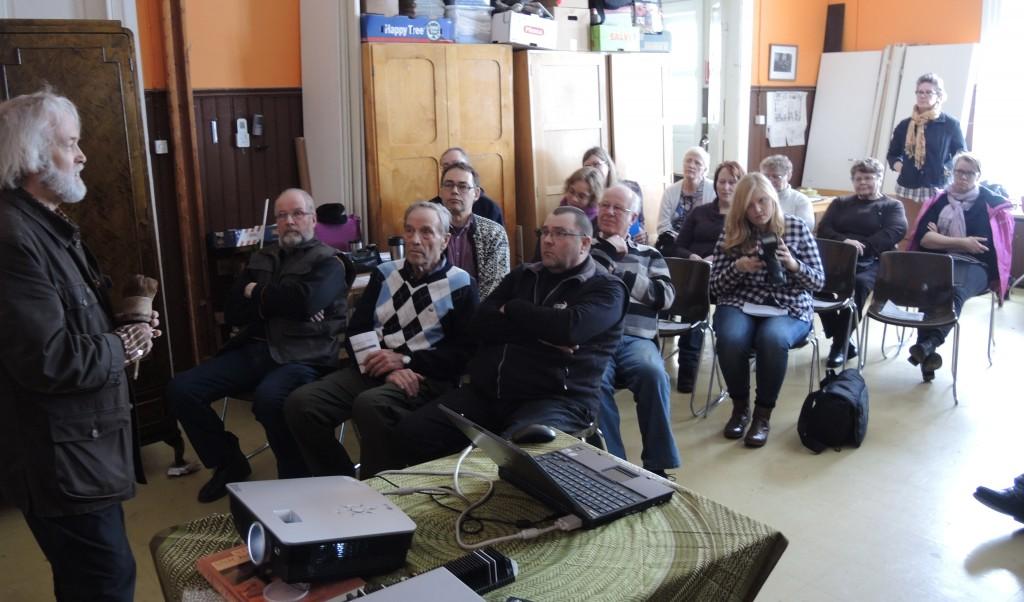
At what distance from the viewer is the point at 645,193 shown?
20.6 ft

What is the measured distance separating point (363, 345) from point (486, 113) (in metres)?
2.44

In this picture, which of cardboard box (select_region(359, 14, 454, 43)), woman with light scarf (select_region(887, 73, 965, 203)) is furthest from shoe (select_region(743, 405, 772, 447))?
woman with light scarf (select_region(887, 73, 965, 203))

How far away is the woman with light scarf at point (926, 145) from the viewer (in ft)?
20.6

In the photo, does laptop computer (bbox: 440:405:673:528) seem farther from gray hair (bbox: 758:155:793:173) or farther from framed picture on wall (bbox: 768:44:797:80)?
framed picture on wall (bbox: 768:44:797:80)

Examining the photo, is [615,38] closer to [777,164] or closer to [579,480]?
[777,164]

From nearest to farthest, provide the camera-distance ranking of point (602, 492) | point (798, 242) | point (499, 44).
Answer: point (602, 492)
point (798, 242)
point (499, 44)

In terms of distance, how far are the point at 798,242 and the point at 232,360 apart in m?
2.65

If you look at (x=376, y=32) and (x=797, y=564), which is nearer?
(x=797, y=564)

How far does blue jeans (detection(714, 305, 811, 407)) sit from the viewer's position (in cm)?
400

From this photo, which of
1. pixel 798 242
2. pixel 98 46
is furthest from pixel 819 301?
pixel 98 46

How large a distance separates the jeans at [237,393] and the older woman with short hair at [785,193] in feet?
9.80

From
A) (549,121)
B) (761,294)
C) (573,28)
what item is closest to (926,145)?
(573,28)

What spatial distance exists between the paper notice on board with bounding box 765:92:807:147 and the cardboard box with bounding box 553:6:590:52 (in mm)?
2632

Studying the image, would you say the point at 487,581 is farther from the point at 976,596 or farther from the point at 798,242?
the point at 798,242
